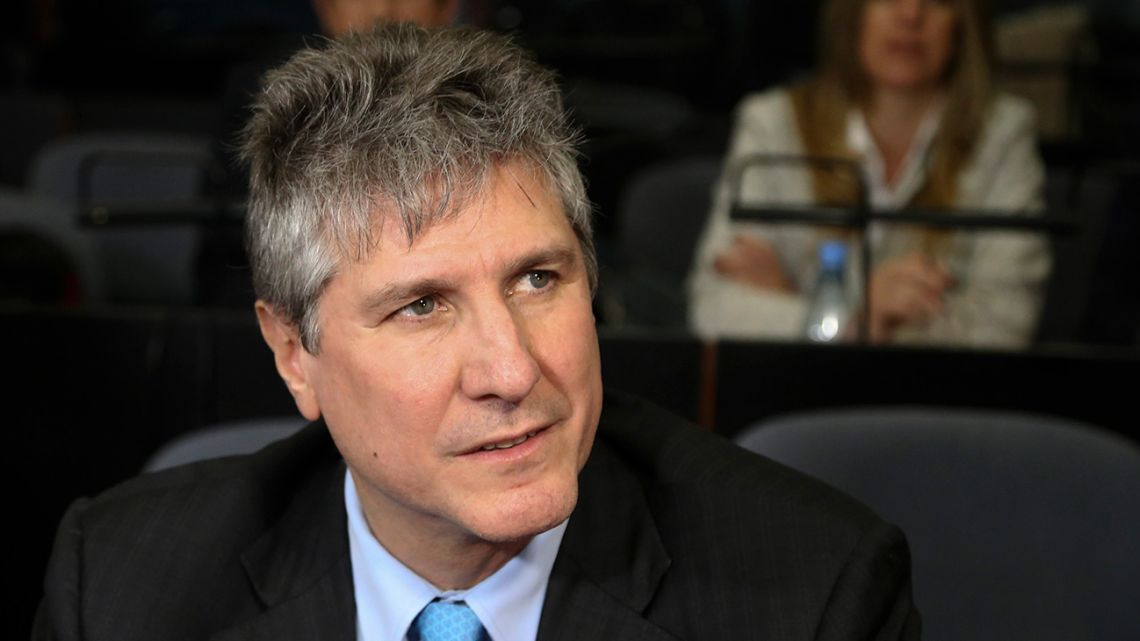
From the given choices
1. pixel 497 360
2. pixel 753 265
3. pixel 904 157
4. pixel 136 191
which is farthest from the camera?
pixel 136 191

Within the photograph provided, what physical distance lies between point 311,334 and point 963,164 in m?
1.95

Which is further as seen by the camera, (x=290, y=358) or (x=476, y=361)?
(x=290, y=358)

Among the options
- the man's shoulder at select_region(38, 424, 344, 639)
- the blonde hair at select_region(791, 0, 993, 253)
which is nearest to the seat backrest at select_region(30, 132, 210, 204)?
the blonde hair at select_region(791, 0, 993, 253)

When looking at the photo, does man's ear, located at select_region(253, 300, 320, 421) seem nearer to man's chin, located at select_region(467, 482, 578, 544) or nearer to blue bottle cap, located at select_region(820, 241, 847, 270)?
man's chin, located at select_region(467, 482, 578, 544)

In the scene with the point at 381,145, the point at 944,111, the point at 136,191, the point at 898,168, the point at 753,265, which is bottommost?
the point at 136,191

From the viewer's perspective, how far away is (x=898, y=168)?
3059mm

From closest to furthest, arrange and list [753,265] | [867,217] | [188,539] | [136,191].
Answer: [188,539] → [867,217] → [753,265] → [136,191]

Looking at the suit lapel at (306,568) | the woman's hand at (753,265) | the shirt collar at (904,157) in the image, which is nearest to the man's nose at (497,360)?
the suit lapel at (306,568)

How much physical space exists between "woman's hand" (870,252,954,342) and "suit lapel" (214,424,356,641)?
4.48ft

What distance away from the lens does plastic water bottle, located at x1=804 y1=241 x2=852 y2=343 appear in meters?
2.78

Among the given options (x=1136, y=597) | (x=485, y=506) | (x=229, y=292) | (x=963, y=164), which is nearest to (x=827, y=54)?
(x=963, y=164)

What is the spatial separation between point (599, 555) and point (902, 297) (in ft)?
4.57

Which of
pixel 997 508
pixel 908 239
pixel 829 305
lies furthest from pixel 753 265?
pixel 997 508

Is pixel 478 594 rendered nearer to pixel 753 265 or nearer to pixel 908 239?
pixel 753 265
